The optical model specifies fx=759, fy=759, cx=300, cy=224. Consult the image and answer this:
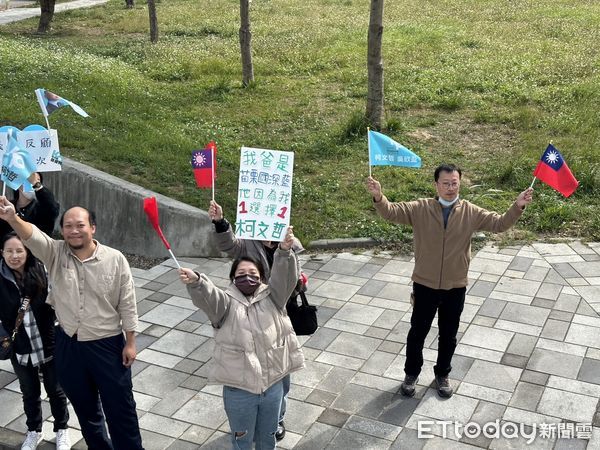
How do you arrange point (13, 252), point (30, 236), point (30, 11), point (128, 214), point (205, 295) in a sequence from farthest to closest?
point (30, 11)
point (128, 214)
point (13, 252)
point (30, 236)
point (205, 295)

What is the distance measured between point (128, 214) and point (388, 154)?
4.49 meters

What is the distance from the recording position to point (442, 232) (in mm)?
5547

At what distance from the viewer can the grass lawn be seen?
9984 millimetres

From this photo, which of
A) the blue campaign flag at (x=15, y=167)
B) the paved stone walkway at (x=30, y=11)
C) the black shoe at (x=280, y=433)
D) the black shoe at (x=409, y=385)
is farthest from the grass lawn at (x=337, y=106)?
the paved stone walkway at (x=30, y=11)

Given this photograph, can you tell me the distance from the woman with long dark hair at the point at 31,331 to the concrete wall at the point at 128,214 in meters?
3.59

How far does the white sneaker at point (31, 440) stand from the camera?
544cm

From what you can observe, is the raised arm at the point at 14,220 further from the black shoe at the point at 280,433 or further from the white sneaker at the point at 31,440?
the black shoe at the point at 280,433

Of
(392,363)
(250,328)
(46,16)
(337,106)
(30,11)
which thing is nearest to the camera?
(250,328)

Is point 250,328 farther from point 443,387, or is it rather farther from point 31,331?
point 443,387

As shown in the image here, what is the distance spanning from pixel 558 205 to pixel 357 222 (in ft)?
8.30

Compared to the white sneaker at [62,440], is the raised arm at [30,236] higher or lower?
higher

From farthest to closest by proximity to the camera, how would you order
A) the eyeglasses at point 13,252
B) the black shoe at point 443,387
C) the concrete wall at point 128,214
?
the concrete wall at point 128,214, the black shoe at point 443,387, the eyeglasses at point 13,252

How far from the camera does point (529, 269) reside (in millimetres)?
8266

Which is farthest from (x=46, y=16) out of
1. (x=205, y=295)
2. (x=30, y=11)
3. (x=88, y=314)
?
(x=205, y=295)
